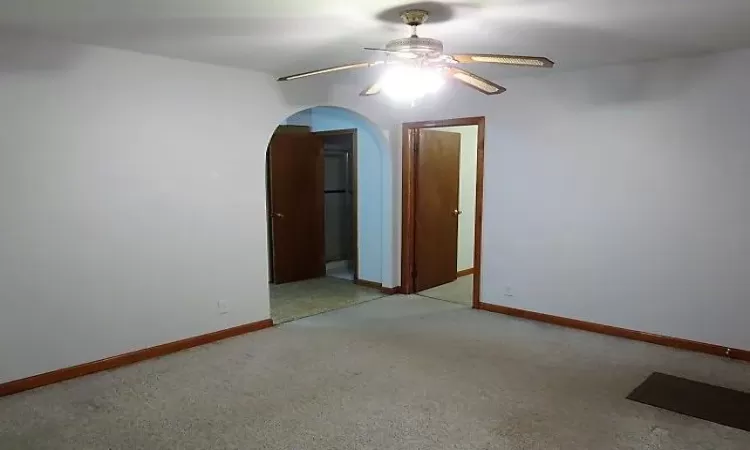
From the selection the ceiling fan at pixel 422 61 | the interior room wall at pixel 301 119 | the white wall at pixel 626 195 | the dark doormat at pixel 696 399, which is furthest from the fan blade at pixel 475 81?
the interior room wall at pixel 301 119

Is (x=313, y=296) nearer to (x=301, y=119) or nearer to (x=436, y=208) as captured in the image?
(x=436, y=208)

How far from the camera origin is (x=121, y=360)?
12.0 feet

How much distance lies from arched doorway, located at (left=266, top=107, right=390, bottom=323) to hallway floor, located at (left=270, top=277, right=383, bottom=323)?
0.01 metres

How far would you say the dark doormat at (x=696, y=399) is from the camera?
2.85m

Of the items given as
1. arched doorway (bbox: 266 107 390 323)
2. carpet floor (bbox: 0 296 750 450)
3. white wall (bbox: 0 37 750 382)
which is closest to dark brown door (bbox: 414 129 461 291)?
arched doorway (bbox: 266 107 390 323)

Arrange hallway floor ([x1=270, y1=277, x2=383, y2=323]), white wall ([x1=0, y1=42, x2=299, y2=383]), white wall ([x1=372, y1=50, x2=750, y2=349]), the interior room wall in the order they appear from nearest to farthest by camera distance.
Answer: white wall ([x1=0, y1=42, x2=299, y2=383]), white wall ([x1=372, y1=50, x2=750, y2=349]), hallway floor ([x1=270, y1=277, x2=383, y2=323]), the interior room wall

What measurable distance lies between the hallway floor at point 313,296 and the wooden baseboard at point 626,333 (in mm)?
1366

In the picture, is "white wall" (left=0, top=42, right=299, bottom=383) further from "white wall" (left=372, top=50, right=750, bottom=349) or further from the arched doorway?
"white wall" (left=372, top=50, right=750, bottom=349)

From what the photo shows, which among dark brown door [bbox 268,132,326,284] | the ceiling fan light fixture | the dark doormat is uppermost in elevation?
the ceiling fan light fixture

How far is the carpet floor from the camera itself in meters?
2.65

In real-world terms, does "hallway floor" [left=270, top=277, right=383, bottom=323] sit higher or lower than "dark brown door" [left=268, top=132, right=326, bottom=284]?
lower

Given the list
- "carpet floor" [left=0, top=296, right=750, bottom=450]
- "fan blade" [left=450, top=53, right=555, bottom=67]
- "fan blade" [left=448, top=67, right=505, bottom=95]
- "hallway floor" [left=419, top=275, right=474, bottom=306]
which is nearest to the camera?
"fan blade" [left=450, top=53, right=555, bottom=67]

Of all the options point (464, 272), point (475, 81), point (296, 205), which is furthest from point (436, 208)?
point (475, 81)

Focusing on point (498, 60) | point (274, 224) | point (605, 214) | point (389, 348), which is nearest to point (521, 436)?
point (389, 348)
